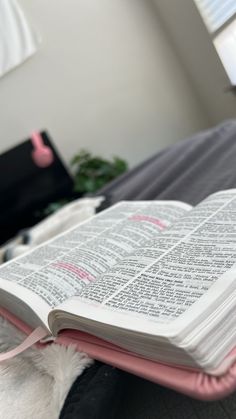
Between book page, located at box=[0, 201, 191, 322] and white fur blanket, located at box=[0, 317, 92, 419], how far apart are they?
0.06 m

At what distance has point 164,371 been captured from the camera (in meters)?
0.34

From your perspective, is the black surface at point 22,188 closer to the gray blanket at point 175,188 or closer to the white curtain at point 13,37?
the white curtain at point 13,37

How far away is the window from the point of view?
504 mm

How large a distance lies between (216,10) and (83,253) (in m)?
0.36

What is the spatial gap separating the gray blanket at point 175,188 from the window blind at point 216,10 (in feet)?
0.80

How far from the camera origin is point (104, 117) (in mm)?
1934

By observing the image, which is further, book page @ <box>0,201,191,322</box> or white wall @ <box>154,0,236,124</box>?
white wall @ <box>154,0,236,124</box>

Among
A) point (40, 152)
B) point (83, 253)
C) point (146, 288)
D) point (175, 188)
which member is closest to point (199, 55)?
point (175, 188)

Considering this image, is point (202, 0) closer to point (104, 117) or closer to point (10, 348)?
point (10, 348)

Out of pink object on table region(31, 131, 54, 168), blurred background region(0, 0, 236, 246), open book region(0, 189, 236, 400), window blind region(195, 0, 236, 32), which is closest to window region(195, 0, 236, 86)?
window blind region(195, 0, 236, 32)

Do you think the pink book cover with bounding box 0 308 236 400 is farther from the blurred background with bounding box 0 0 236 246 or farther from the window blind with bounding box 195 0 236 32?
the blurred background with bounding box 0 0 236 246

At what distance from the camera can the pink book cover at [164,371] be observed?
0.30m

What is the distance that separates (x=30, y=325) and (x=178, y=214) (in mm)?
276

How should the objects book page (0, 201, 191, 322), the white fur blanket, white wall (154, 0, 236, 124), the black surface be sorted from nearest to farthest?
1. the white fur blanket
2. book page (0, 201, 191, 322)
3. white wall (154, 0, 236, 124)
4. the black surface
